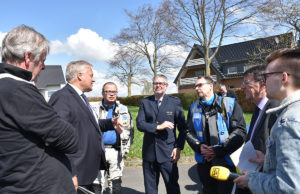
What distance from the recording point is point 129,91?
149 ft

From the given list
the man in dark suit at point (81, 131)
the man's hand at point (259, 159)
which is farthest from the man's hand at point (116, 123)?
the man's hand at point (259, 159)

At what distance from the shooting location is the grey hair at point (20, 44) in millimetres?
1713

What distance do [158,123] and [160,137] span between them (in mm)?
238

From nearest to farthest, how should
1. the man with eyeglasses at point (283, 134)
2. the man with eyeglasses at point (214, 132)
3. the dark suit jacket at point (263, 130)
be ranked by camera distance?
the man with eyeglasses at point (283, 134)
the dark suit jacket at point (263, 130)
the man with eyeglasses at point (214, 132)

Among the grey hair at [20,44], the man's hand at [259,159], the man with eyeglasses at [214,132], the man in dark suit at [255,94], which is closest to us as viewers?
the grey hair at [20,44]

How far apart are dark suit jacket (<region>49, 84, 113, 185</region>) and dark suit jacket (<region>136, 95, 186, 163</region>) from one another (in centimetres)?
124

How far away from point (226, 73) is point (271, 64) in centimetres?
3516

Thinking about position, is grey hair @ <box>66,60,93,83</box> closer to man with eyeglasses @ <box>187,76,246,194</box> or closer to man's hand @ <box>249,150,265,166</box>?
man with eyeglasses @ <box>187,76,246,194</box>

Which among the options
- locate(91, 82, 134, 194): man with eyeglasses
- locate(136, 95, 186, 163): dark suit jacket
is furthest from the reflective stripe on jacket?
locate(91, 82, 134, 194): man with eyeglasses

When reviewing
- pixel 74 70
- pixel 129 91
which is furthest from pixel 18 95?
pixel 129 91

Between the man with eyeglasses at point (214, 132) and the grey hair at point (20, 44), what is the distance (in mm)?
2376

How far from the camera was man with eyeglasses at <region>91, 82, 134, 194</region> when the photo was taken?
4.10m

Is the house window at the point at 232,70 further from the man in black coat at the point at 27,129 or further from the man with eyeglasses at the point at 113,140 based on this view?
the man in black coat at the point at 27,129

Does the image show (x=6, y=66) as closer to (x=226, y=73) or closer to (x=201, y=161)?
(x=201, y=161)
